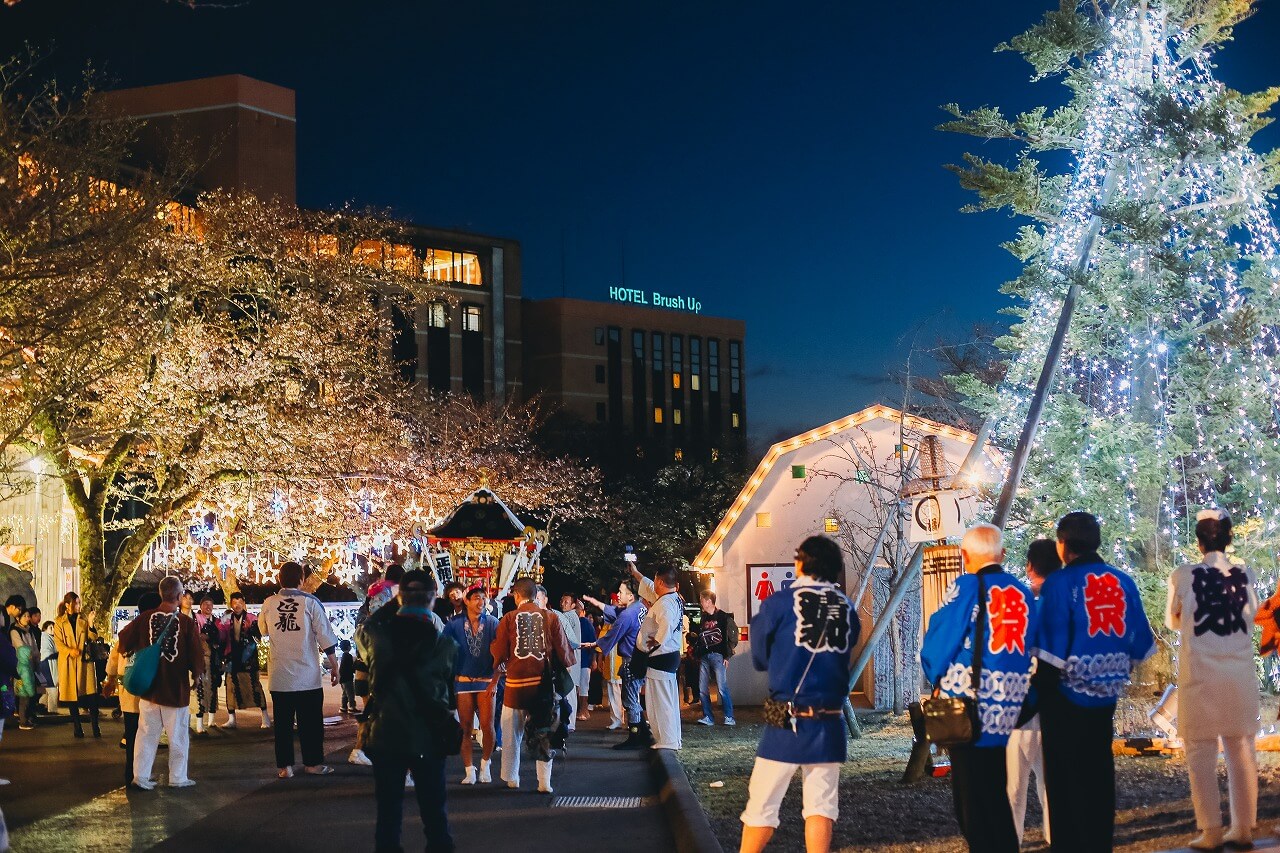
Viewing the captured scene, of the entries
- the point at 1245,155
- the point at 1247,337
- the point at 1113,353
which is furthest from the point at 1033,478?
the point at 1245,155

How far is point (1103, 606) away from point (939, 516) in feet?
16.4

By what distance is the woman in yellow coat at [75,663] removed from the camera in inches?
687

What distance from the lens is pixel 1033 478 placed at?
13.1m

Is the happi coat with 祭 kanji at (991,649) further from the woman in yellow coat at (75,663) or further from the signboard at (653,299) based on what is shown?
the signboard at (653,299)

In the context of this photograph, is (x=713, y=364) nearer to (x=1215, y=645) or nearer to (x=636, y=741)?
(x=636, y=741)

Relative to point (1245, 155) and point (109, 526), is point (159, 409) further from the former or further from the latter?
point (1245, 155)

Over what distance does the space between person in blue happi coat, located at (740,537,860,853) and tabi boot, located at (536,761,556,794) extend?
15.8 feet

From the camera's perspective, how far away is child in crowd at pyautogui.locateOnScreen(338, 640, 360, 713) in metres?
16.7

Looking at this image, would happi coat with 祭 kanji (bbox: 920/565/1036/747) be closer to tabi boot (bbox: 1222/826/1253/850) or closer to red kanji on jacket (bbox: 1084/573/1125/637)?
red kanji on jacket (bbox: 1084/573/1125/637)

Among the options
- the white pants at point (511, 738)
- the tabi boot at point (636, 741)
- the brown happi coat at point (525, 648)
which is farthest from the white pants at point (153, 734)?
the tabi boot at point (636, 741)

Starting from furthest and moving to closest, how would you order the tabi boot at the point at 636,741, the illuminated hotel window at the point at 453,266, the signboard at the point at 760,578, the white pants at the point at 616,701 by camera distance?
1. the illuminated hotel window at the point at 453,266
2. the signboard at the point at 760,578
3. the white pants at the point at 616,701
4. the tabi boot at the point at 636,741

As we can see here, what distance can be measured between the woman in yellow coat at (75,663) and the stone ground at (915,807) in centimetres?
880

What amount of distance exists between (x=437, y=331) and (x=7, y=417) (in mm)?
60461

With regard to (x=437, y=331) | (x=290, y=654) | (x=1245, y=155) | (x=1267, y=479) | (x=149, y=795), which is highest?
(x=437, y=331)
